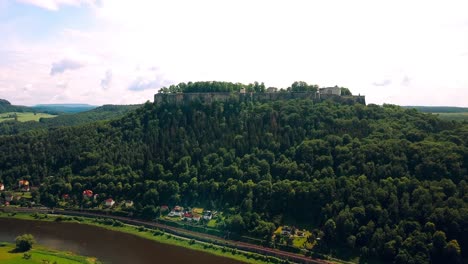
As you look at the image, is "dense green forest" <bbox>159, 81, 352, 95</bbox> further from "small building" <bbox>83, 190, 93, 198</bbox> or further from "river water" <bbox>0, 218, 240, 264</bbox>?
"river water" <bbox>0, 218, 240, 264</bbox>

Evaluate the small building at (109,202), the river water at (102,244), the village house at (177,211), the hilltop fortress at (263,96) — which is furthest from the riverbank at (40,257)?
the hilltop fortress at (263,96)

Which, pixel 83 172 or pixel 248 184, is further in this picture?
pixel 83 172

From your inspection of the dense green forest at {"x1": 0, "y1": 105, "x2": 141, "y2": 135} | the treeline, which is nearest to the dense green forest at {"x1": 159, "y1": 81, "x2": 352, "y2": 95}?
the treeline

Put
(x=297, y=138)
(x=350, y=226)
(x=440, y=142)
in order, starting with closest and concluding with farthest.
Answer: (x=350, y=226) → (x=440, y=142) → (x=297, y=138)

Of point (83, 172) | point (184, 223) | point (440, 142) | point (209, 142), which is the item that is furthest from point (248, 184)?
point (83, 172)

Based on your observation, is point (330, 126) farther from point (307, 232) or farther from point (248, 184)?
point (307, 232)

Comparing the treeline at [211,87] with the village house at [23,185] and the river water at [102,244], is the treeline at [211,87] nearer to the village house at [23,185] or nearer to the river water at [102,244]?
the village house at [23,185]
